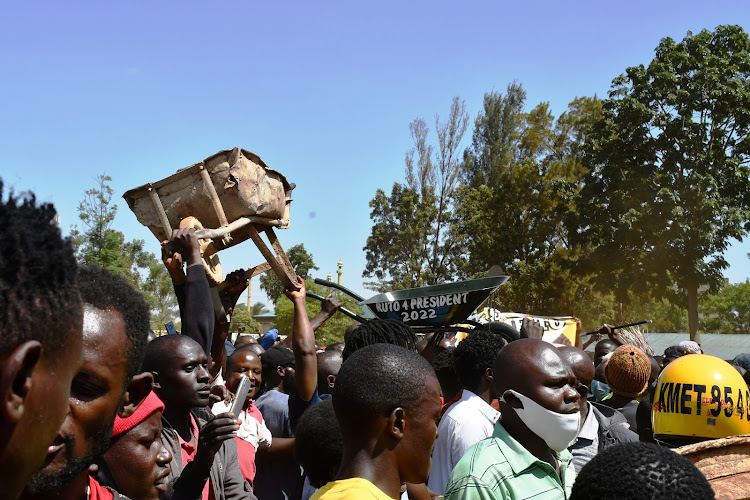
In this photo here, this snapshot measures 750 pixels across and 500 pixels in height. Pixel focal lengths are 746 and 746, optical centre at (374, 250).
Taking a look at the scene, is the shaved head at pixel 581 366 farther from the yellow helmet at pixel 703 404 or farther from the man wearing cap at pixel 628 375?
the yellow helmet at pixel 703 404

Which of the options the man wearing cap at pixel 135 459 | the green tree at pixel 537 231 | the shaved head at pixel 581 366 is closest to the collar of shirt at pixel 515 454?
the man wearing cap at pixel 135 459

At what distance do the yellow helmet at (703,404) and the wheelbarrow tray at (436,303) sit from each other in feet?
9.65

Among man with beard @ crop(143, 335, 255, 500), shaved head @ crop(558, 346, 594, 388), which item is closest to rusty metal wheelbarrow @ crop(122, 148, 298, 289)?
man with beard @ crop(143, 335, 255, 500)

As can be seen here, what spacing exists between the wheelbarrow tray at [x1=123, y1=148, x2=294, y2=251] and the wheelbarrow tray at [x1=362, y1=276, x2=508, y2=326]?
1.89 meters

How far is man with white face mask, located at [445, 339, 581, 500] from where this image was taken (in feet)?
8.95

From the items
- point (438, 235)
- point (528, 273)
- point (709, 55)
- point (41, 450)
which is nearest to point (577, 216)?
point (528, 273)

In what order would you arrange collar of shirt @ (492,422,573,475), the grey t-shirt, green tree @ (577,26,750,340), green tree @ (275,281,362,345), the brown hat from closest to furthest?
collar of shirt @ (492,422,573,475) → the grey t-shirt → the brown hat → green tree @ (577,26,750,340) → green tree @ (275,281,362,345)

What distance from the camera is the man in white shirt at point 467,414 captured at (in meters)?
3.83

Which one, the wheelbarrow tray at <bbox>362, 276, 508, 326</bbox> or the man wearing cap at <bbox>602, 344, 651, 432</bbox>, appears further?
the wheelbarrow tray at <bbox>362, 276, 508, 326</bbox>

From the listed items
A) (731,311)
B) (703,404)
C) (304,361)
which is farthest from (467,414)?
(731,311)

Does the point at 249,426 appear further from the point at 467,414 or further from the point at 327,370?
the point at 467,414

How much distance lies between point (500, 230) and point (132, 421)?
3182cm

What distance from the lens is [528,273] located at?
32.2 metres

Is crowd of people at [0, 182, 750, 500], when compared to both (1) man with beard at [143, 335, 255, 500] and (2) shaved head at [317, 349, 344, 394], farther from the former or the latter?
(2) shaved head at [317, 349, 344, 394]
